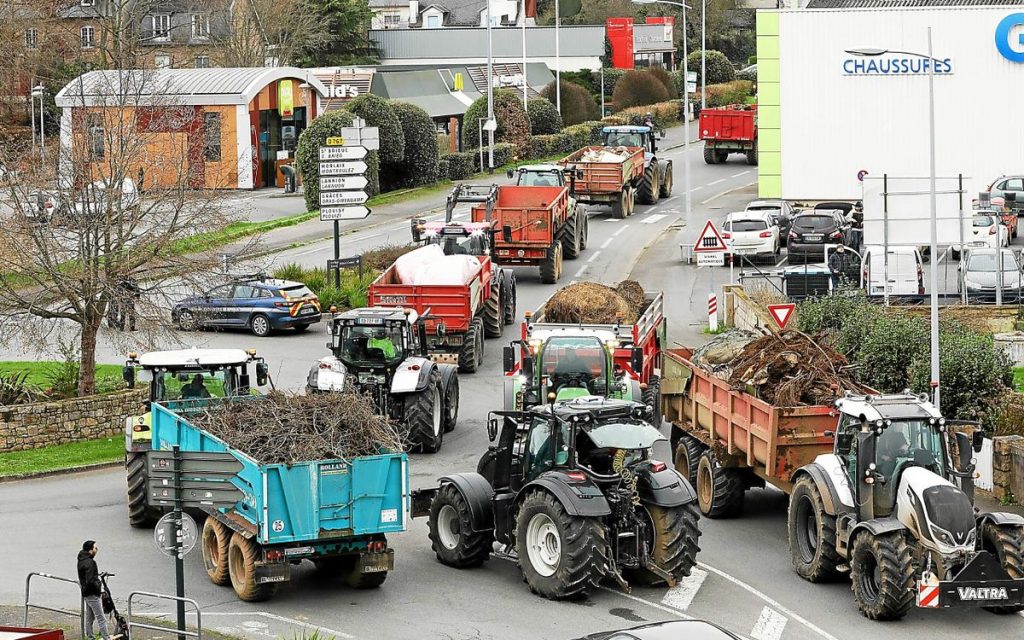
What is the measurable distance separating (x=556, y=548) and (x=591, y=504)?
76cm

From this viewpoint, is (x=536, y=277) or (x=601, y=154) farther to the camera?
(x=601, y=154)

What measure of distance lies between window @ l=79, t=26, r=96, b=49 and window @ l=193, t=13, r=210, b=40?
5.44m

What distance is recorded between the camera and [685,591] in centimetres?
1833

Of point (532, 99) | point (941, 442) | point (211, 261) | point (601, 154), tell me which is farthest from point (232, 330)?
point (532, 99)

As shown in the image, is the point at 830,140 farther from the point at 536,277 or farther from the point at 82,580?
the point at 82,580

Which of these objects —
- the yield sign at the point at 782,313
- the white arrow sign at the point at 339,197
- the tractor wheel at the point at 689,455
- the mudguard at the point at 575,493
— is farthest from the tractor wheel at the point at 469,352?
the mudguard at the point at 575,493

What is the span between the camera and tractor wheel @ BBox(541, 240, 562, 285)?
41.4 metres

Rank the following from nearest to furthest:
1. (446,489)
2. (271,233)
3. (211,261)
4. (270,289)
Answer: (446,489) → (211,261) → (270,289) → (271,233)

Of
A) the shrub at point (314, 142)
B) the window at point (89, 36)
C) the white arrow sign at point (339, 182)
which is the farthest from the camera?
the window at point (89, 36)

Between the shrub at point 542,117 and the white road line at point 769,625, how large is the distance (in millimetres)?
53992

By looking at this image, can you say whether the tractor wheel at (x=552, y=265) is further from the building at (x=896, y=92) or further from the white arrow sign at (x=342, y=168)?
the building at (x=896, y=92)

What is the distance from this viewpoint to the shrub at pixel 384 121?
54.5 m

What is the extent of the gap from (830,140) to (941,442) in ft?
122

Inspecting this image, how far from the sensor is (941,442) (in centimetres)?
1727
